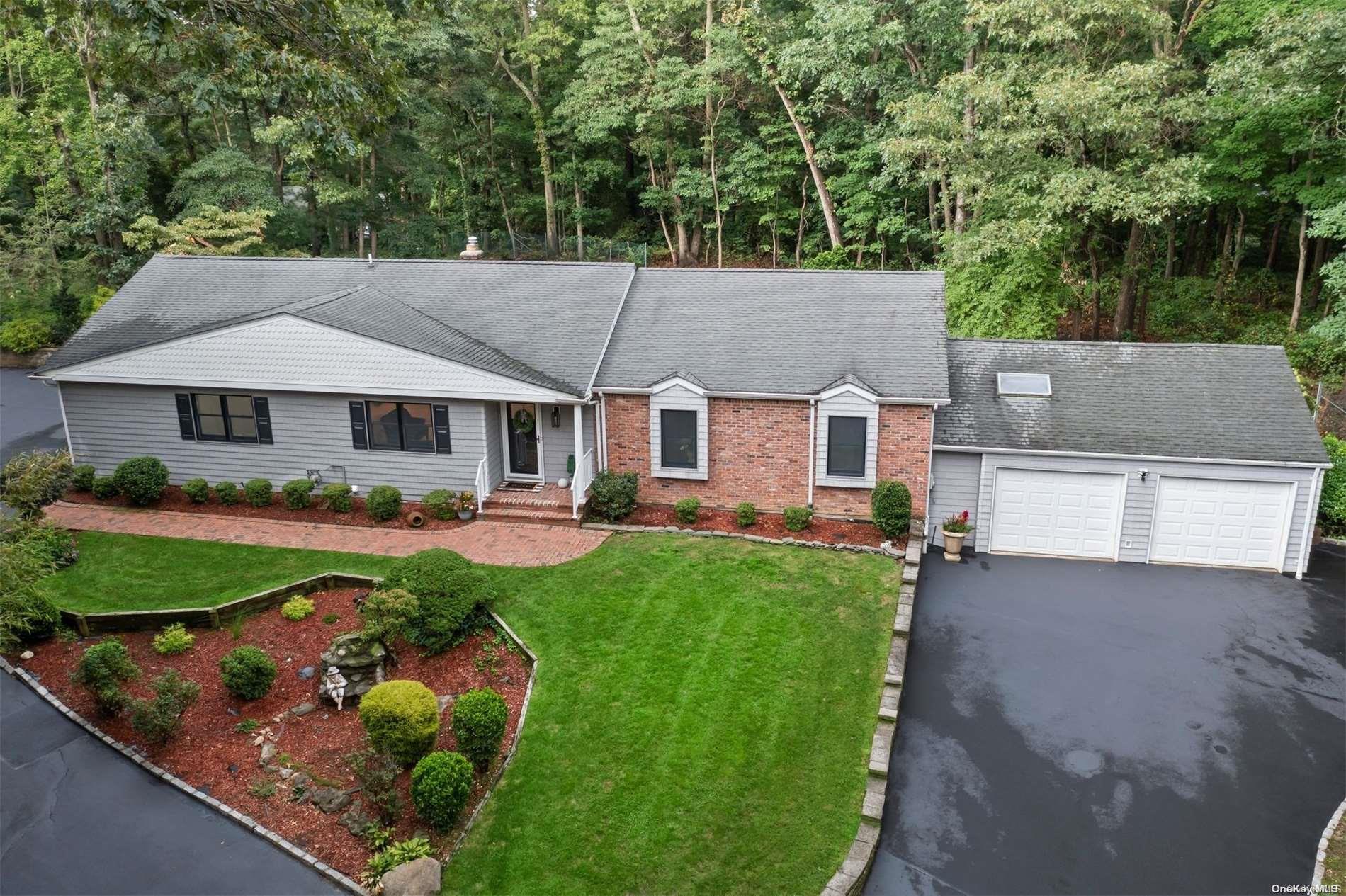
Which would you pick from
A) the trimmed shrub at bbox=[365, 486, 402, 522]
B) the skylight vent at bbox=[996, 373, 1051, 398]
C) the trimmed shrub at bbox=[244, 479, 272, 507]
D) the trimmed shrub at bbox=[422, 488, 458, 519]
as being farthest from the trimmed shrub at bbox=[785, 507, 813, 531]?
the trimmed shrub at bbox=[244, 479, 272, 507]

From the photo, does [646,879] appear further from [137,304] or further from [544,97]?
[544,97]

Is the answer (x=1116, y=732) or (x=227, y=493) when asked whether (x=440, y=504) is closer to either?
(x=227, y=493)

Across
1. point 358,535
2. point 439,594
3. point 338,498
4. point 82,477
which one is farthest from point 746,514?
point 82,477

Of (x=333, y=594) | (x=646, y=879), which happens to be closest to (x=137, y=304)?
(x=333, y=594)

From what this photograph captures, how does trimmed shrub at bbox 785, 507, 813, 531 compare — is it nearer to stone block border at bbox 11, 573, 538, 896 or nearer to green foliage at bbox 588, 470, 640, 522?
green foliage at bbox 588, 470, 640, 522

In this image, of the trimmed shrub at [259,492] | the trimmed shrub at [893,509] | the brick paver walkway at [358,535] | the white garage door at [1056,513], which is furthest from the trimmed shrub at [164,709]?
the white garage door at [1056,513]

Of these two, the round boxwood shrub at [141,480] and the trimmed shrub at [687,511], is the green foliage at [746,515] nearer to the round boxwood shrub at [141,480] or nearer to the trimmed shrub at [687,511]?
the trimmed shrub at [687,511]
